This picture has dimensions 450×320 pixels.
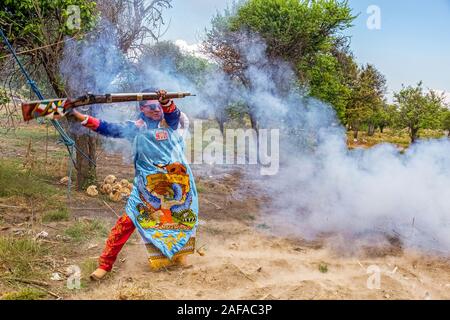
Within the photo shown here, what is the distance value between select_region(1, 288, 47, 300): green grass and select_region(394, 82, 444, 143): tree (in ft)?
70.2

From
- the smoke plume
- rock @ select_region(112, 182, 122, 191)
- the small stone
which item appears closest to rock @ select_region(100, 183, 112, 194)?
rock @ select_region(112, 182, 122, 191)

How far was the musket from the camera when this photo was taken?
392 cm

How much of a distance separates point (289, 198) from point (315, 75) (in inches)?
238

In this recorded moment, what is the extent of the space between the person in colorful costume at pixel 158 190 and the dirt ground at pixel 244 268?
359 mm

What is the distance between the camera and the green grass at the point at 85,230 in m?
6.23

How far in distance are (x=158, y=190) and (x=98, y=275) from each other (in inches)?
46.3

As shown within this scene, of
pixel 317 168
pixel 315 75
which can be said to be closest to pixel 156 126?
pixel 317 168
